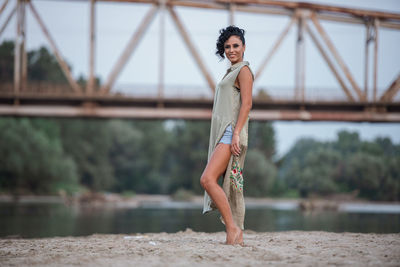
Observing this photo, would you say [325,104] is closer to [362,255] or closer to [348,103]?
[348,103]

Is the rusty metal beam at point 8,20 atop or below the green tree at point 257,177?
atop

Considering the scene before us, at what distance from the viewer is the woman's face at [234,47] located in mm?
5539

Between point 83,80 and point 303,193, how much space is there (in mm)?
31489

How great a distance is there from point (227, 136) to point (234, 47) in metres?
1.07

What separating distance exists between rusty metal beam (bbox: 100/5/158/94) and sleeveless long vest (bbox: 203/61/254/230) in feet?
40.3

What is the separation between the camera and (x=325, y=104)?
17.9 m

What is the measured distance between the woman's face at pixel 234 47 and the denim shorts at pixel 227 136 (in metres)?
0.85

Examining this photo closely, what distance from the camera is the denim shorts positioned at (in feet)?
17.3

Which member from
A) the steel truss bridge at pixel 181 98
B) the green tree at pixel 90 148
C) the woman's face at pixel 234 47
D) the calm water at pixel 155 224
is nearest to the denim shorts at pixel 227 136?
the woman's face at pixel 234 47

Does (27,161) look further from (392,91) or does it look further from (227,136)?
(227,136)

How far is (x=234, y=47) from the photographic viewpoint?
18.2 ft

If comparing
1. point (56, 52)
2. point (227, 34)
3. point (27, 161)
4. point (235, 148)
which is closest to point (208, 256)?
point (235, 148)

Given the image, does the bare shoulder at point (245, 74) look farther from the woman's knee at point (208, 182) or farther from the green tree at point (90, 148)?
the green tree at point (90, 148)

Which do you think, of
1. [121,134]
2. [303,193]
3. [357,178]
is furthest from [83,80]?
[357,178]
